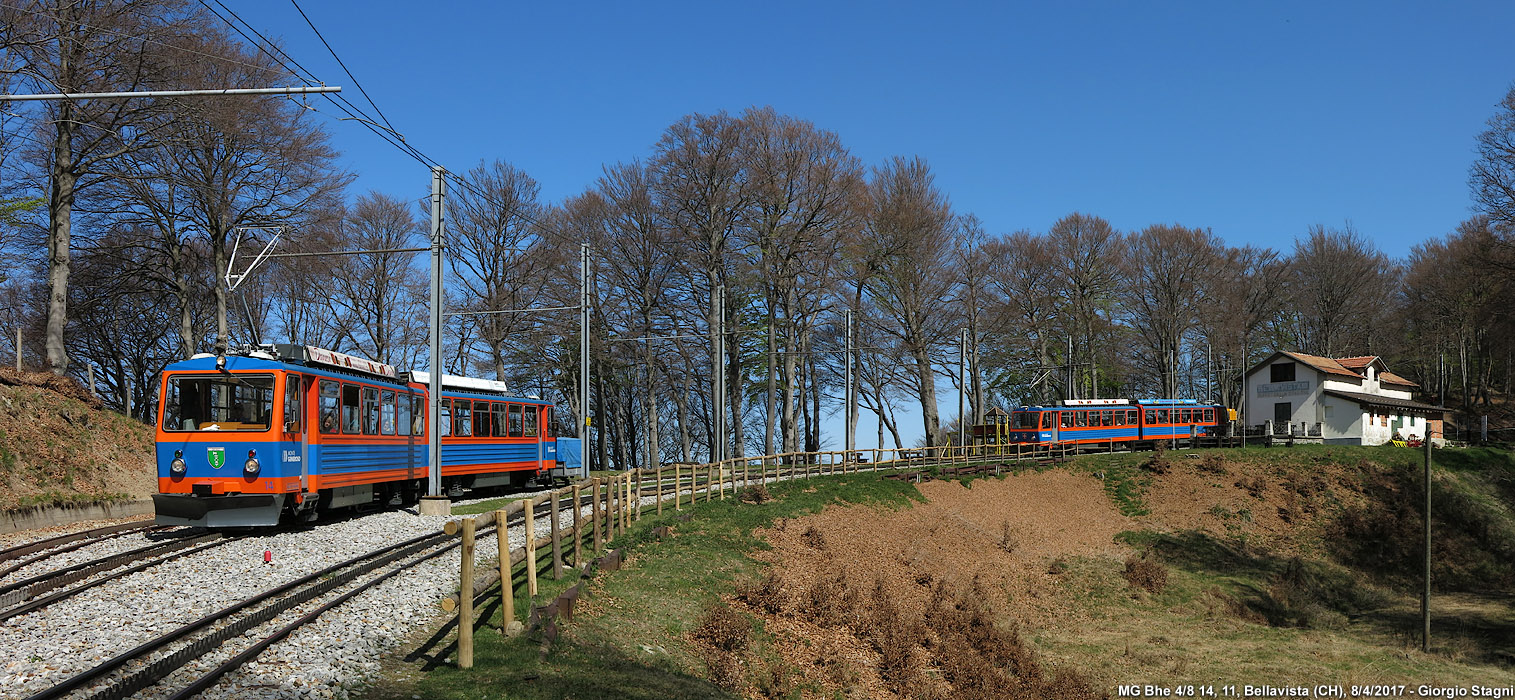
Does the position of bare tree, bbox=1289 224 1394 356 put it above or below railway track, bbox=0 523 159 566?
above

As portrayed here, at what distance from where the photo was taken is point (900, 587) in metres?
21.0

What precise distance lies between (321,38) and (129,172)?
20883 millimetres

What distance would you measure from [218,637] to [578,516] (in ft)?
19.2

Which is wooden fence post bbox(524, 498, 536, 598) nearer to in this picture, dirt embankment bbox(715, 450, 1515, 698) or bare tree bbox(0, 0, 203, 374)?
dirt embankment bbox(715, 450, 1515, 698)

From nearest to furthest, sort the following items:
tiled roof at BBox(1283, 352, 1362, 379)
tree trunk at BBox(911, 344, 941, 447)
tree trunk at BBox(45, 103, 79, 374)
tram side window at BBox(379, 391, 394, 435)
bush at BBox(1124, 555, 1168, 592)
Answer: tram side window at BBox(379, 391, 394, 435), tree trunk at BBox(45, 103, 79, 374), bush at BBox(1124, 555, 1168, 592), tree trunk at BBox(911, 344, 941, 447), tiled roof at BBox(1283, 352, 1362, 379)

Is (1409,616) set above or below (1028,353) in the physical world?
below

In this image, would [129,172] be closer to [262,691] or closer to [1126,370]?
[262,691]

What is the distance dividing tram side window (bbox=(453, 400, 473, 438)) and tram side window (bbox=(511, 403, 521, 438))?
2683 millimetres

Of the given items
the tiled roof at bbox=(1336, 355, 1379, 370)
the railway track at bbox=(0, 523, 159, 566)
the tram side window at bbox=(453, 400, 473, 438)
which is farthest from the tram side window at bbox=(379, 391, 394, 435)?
the tiled roof at bbox=(1336, 355, 1379, 370)

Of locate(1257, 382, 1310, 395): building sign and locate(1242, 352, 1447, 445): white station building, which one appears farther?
locate(1257, 382, 1310, 395): building sign

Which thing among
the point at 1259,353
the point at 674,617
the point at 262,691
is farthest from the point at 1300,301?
the point at 262,691

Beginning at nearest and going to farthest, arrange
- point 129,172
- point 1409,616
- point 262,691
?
1. point 262,691
2. point 1409,616
3. point 129,172

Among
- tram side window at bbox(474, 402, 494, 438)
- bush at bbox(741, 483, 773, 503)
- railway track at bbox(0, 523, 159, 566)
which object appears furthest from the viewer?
tram side window at bbox(474, 402, 494, 438)

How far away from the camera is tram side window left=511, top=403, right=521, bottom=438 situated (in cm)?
2894
